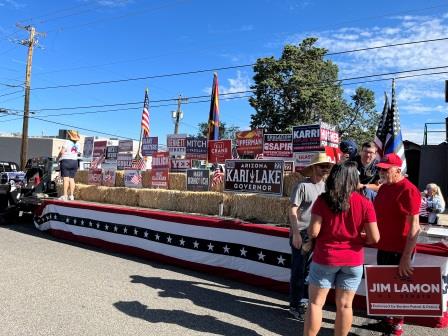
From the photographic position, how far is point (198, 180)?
44.9 ft

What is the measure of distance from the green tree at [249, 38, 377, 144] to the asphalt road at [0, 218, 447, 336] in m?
32.3

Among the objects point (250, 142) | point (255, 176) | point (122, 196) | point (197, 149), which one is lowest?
point (122, 196)

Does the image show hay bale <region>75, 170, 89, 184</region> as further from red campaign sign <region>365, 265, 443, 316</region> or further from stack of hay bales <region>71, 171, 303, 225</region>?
red campaign sign <region>365, 265, 443, 316</region>

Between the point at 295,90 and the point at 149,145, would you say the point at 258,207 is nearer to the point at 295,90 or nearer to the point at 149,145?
the point at 149,145

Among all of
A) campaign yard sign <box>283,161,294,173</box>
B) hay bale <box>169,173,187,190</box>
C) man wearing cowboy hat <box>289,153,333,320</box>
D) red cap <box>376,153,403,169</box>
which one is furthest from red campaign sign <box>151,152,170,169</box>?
red cap <box>376,153,403,169</box>

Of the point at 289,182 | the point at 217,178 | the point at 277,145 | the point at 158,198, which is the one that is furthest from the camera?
the point at 158,198

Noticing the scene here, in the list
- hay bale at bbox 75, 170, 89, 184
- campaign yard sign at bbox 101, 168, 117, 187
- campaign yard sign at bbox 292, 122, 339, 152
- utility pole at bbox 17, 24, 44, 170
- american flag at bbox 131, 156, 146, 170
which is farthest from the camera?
utility pole at bbox 17, 24, 44, 170

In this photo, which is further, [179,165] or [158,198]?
[179,165]

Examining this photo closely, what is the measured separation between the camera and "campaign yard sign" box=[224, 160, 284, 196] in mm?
9320

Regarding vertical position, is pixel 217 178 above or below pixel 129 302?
above

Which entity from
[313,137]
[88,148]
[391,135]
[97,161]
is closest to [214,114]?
[97,161]

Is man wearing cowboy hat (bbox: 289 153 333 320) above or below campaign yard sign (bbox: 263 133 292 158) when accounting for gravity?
below

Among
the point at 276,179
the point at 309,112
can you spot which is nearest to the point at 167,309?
the point at 276,179

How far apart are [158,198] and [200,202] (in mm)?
1940
